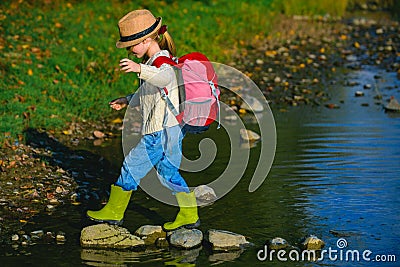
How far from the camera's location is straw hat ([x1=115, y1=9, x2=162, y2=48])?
5691 millimetres

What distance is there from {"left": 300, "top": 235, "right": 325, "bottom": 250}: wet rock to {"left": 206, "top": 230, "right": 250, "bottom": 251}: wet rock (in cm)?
41

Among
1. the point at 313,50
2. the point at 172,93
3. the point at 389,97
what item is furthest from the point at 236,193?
the point at 313,50

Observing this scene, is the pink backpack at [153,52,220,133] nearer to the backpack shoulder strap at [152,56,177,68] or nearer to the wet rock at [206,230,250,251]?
the backpack shoulder strap at [152,56,177,68]

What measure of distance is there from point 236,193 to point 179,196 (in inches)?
48.0

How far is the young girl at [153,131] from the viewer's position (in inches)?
225

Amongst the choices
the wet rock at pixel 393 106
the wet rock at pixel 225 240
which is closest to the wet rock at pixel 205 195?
the wet rock at pixel 225 240

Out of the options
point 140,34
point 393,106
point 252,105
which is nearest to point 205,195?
point 140,34

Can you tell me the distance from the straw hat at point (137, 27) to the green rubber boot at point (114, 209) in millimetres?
1088

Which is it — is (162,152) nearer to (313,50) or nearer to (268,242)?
(268,242)

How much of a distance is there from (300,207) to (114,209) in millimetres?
1522

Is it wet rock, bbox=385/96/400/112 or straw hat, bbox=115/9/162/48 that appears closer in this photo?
straw hat, bbox=115/9/162/48

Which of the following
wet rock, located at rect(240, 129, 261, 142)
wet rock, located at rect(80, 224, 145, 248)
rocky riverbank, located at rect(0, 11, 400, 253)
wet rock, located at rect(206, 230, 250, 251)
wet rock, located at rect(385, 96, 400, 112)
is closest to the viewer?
wet rock, located at rect(206, 230, 250, 251)

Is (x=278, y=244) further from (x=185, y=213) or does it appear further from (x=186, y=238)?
(x=185, y=213)

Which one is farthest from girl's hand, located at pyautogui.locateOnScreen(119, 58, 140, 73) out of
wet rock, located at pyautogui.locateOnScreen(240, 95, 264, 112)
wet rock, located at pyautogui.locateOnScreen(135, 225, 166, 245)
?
wet rock, located at pyautogui.locateOnScreen(240, 95, 264, 112)
